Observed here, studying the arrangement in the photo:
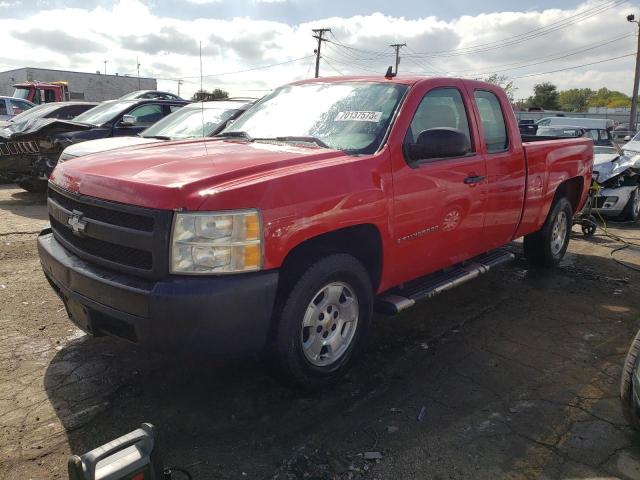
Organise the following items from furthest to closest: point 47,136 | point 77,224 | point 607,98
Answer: point 607,98
point 47,136
point 77,224

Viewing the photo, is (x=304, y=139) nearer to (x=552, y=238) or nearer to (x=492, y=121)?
(x=492, y=121)

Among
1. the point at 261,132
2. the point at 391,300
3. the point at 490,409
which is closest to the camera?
the point at 490,409

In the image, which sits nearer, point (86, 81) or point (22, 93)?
point (22, 93)

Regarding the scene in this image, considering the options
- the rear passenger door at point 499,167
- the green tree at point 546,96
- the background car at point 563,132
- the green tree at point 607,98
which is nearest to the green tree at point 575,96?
the green tree at point 607,98

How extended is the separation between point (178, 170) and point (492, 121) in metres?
2.93

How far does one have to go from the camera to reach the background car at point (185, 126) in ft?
24.2

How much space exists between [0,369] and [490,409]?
124 inches

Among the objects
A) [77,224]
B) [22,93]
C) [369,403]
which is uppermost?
[22,93]

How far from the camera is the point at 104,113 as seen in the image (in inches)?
383

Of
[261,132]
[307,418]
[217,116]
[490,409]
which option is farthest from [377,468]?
[217,116]

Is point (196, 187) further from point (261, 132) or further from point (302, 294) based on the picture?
point (261, 132)

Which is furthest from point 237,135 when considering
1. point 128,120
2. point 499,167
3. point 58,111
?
point 58,111

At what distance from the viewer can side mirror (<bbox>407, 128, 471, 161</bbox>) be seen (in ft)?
11.6

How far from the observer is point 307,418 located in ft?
10.1
